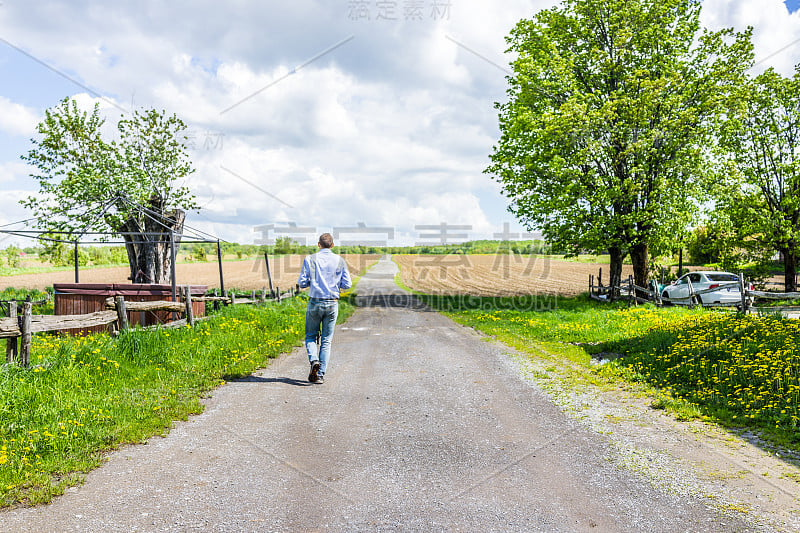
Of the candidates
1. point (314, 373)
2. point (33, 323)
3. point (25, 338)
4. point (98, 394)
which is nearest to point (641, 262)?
point (314, 373)

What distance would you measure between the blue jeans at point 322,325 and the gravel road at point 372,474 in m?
0.55

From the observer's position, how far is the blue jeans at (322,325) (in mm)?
8039

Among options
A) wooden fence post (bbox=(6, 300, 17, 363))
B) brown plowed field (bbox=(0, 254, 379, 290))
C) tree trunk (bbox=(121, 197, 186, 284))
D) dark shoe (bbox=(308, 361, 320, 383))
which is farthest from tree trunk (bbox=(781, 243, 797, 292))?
brown plowed field (bbox=(0, 254, 379, 290))

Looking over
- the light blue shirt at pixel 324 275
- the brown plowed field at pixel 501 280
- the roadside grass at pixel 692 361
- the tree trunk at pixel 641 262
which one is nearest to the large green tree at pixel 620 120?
the tree trunk at pixel 641 262

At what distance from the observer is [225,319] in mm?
13195

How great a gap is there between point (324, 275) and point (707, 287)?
1885 centimetres

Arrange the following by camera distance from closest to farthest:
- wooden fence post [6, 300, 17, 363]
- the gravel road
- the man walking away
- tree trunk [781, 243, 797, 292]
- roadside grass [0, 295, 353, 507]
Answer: the gravel road, roadside grass [0, 295, 353, 507], wooden fence post [6, 300, 17, 363], the man walking away, tree trunk [781, 243, 797, 292]

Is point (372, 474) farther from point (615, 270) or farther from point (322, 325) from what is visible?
point (615, 270)

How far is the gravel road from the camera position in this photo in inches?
144

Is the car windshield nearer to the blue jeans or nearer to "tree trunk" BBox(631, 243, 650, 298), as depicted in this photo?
"tree trunk" BBox(631, 243, 650, 298)

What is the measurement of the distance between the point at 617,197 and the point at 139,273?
2024 cm

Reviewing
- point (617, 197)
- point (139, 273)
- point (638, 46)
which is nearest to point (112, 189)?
point (139, 273)

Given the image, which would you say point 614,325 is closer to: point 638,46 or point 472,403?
point 472,403

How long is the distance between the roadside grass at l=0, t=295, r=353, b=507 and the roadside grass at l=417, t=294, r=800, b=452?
6.08 meters
